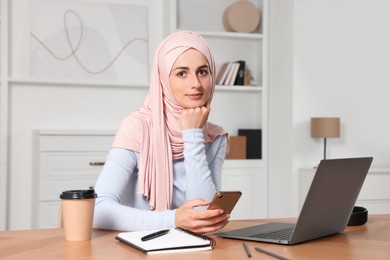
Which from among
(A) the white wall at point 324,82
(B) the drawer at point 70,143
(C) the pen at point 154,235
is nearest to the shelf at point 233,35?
(A) the white wall at point 324,82

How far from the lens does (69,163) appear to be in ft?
13.6

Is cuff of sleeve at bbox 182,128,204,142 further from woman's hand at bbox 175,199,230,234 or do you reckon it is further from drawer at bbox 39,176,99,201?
drawer at bbox 39,176,99,201

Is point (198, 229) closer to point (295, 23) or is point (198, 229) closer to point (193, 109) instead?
point (193, 109)

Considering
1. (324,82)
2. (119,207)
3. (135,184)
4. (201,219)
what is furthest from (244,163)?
(201,219)

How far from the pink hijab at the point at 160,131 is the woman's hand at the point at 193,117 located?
0.09m

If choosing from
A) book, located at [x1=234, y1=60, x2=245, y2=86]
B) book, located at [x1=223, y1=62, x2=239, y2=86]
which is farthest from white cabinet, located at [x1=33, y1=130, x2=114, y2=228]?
book, located at [x1=234, y1=60, x2=245, y2=86]

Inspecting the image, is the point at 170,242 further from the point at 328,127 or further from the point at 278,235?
the point at 328,127

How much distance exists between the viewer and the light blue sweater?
1624 mm

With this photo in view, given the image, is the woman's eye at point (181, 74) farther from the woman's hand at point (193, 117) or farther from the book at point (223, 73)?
the book at point (223, 73)

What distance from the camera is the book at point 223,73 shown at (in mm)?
4633

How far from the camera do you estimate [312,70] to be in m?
4.47

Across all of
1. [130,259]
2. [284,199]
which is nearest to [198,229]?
[130,259]

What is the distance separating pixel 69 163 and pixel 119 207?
2.58 metres

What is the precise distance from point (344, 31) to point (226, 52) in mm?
976
